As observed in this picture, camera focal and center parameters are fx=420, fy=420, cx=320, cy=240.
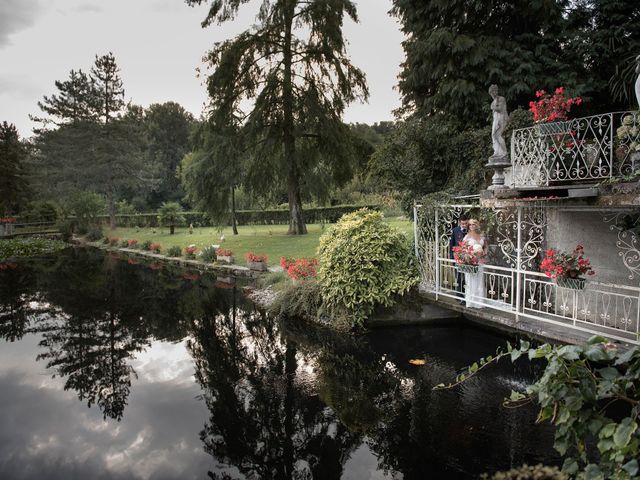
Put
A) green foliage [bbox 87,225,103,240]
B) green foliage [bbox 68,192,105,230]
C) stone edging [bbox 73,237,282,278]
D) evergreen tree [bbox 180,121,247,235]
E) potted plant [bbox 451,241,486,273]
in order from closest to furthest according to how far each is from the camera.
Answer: potted plant [bbox 451,241,486,273]
stone edging [bbox 73,237,282,278]
evergreen tree [bbox 180,121,247,235]
green foliage [bbox 87,225,103,240]
green foliage [bbox 68,192,105,230]

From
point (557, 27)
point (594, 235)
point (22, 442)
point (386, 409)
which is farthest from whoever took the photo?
point (557, 27)

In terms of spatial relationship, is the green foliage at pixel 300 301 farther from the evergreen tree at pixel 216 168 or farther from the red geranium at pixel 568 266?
the evergreen tree at pixel 216 168

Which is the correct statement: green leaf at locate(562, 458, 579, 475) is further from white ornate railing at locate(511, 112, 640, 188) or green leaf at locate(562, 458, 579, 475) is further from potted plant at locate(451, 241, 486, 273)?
potted plant at locate(451, 241, 486, 273)

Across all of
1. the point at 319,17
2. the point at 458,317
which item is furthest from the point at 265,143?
the point at 458,317

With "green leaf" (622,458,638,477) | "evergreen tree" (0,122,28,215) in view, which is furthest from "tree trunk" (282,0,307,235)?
"evergreen tree" (0,122,28,215)

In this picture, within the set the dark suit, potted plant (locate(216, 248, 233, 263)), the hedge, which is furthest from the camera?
the hedge

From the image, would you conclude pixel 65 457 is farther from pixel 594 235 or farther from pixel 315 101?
pixel 315 101

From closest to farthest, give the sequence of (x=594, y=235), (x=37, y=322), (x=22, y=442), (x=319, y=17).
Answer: (x=22, y=442) < (x=594, y=235) < (x=37, y=322) < (x=319, y=17)

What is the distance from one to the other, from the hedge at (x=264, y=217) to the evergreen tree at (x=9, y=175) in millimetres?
7741

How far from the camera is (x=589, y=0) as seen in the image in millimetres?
13070

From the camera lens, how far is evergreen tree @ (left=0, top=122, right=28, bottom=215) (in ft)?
127

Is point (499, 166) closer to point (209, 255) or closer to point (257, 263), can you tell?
point (257, 263)

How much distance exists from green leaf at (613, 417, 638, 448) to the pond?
8.54 ft

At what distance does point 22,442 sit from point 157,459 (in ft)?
6.17
